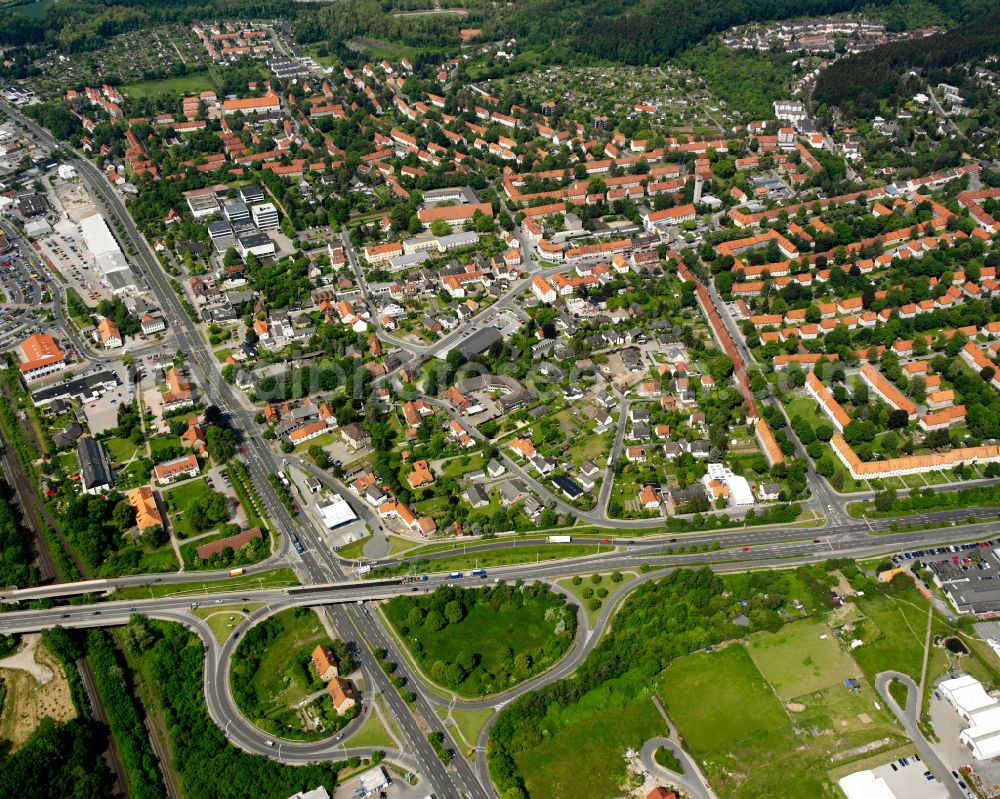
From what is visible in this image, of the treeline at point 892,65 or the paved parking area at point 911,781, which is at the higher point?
the treeline at point 892,65

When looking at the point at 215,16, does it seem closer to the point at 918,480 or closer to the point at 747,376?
the point at 747,376

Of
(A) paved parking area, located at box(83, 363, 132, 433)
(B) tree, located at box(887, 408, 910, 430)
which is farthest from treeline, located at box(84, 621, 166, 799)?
(B) tree, located at box(887, 408, 910, 430)

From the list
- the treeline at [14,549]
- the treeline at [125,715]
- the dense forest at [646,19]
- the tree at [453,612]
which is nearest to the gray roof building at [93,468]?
the treeline at [14,549]

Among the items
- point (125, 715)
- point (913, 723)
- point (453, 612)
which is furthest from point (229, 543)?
point (913, 723)

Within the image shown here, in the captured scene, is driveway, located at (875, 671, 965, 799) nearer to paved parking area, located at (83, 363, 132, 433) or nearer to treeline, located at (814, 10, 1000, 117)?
→ paved parking area, located at (83, 363, 132, 433)

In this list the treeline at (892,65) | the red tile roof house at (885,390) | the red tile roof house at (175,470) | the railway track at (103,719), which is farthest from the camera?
the treeline at (892,65)

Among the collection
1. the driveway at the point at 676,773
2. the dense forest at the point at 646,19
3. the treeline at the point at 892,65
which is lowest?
the driveway at the point at 676,773

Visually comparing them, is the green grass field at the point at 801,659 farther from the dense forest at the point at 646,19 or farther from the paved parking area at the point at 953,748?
the dense forest at the point at 646,19

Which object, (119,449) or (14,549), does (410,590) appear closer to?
(14,549)
